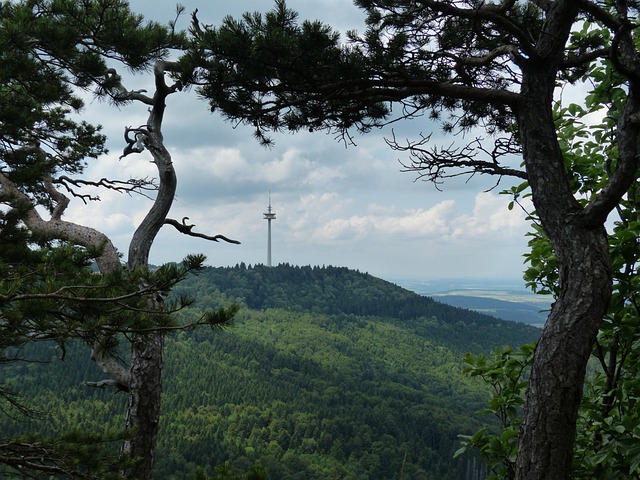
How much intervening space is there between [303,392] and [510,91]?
370 ft

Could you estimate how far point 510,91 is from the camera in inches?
153

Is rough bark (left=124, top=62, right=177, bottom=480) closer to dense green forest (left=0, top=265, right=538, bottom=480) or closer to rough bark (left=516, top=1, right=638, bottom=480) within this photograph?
rough bark (left=516, top=1, right=638, bottom=480)

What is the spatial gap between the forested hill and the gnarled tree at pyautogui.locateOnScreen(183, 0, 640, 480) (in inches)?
6565

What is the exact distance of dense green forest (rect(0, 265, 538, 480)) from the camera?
3258 inches

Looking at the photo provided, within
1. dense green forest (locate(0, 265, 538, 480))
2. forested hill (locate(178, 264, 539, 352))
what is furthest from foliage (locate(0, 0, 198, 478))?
forested hill (locate(178, 264, 539, 352))

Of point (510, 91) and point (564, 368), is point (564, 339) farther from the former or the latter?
point (510, 91)

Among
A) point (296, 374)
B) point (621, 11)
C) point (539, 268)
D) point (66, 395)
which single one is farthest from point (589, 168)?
point (296, 374)

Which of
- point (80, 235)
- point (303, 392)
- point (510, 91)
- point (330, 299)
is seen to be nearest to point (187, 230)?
point (80, 235)

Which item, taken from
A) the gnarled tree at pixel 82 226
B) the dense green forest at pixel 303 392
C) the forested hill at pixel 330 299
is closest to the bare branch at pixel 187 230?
the gnarled tree at pixel 82 226

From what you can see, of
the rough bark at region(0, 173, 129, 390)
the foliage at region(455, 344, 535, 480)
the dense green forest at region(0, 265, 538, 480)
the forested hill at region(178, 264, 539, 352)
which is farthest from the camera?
the forested hill at region(178, 264, 539, 352)

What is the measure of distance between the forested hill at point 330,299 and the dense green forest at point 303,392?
78cm

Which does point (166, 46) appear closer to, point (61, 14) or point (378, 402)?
point (61, 14)

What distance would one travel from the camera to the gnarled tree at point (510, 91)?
130 inches

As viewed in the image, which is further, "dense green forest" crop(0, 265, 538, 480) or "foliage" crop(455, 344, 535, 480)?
"dense green forest" crop(0, 265, 538, 480)
